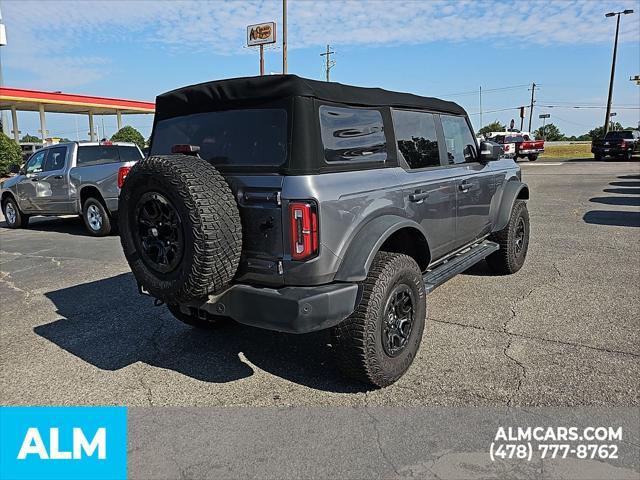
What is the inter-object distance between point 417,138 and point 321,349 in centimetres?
186

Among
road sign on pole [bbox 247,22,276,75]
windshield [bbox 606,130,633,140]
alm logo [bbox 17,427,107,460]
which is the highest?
road sign on pole [bbox 247,22,276,75]

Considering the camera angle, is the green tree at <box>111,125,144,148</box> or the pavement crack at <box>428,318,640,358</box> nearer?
the pavement crack at <box>428,318,640,358</box>

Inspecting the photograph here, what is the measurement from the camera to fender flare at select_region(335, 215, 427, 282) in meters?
3.00

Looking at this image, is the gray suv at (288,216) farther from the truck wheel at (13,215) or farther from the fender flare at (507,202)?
the truck wheel at (13,215)

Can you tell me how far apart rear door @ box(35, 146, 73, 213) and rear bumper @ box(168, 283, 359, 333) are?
307 inches

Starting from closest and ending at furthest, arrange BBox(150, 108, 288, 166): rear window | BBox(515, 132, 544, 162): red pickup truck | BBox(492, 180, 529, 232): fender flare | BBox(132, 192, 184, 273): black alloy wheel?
BBox(132, 192, 184, 273): black alloy wheel → BBox(150, 108, 288, 166): rear window → BBox(492, 180, 529, 232): fender flare → BBox(515, 132, 544, 162): red pickup truck

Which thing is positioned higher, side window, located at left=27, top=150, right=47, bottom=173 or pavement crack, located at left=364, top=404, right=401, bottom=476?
side window, located at left=27, top=150, right=47, bottom=173

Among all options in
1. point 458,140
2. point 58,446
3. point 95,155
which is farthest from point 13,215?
point 458,140

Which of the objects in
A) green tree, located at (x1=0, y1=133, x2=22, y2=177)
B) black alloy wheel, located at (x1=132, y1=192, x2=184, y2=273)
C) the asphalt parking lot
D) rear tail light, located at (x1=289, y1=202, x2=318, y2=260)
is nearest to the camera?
rear tail light, located at (x1=289, y1=202, x2=318, y2=260)

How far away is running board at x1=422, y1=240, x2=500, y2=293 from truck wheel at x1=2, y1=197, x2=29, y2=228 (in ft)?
32.2

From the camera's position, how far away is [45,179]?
9898 millimetres

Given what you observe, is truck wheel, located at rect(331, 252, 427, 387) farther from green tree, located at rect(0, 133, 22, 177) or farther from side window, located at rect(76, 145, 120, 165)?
green tree, located at rect(0, 133, 22, 177)

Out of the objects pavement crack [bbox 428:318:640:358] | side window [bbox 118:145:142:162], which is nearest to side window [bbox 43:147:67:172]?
side window [bbox 118:145:142:162]

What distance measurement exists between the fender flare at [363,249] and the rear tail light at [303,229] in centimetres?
25
